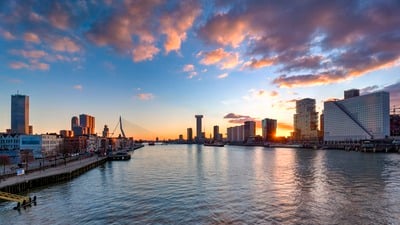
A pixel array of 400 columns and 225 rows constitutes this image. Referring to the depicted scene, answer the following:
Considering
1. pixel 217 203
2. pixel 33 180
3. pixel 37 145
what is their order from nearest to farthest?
pixel 217 203 → pixel 33 180 → pixel 37 145

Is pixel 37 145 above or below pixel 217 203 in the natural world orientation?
above

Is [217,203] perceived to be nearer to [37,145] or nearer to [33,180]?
[33,180]

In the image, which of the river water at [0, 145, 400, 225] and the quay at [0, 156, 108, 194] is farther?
the quay at [0, 156, 108, 194]

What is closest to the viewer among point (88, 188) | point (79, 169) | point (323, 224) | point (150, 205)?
point (323, 224)

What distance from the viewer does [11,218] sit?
31281mm

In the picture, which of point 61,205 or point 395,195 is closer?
point 61,205

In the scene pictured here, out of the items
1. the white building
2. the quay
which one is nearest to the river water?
the quay

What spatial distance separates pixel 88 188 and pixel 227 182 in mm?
24346

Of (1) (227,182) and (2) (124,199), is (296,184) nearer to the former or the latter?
(1) (227,182)

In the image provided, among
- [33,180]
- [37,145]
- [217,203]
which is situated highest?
[37,145]

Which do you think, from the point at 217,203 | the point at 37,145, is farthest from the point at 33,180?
the point at 37,145

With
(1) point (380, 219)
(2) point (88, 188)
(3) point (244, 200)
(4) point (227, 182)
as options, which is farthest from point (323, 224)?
(2) point (88, 188)

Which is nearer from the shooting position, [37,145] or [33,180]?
[33,180]

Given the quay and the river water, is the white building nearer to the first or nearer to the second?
the quay
